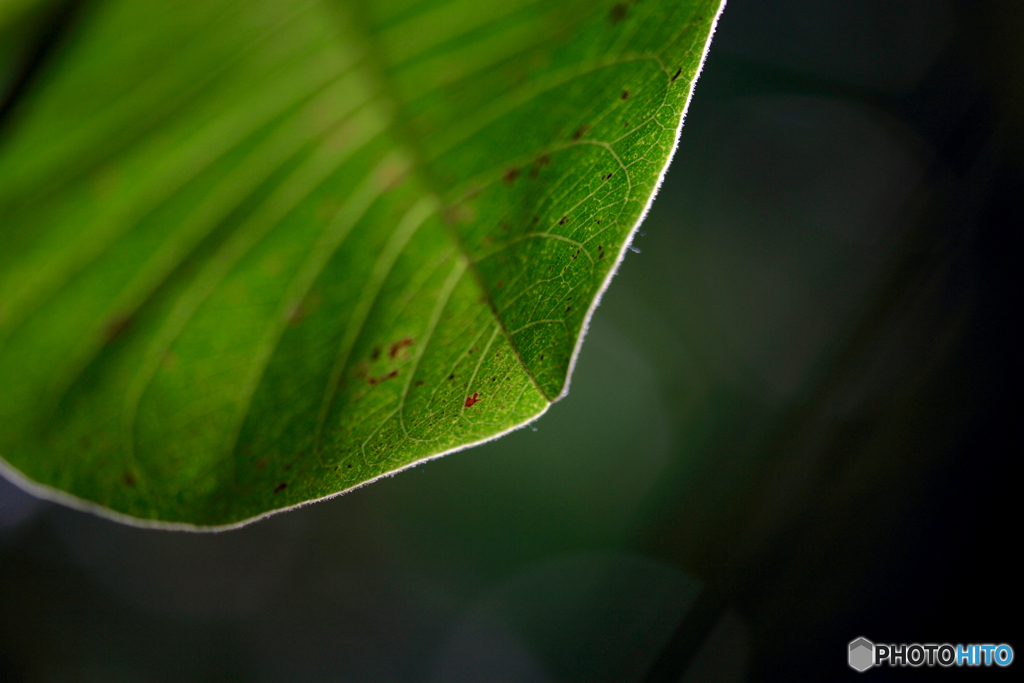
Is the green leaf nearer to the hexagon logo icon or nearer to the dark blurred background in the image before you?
the dark blurred background

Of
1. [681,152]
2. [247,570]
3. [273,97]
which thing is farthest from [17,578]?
[273,97]

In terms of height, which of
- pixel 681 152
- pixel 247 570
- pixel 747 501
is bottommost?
pixel 747 501

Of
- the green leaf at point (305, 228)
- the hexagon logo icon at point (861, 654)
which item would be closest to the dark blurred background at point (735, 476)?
the hexagon logo icon at point (861, 654)

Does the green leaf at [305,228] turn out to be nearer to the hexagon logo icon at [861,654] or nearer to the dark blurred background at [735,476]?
the dark blurred background at [735,476]

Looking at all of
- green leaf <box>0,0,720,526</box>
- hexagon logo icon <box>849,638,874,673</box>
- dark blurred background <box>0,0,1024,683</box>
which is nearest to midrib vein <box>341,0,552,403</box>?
green leaf <box>0,0,720,526</box>

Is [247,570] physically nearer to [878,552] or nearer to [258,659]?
[258,659]

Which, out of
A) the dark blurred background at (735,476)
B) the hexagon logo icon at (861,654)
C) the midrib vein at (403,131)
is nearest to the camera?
the midrib vein at (403,131)
